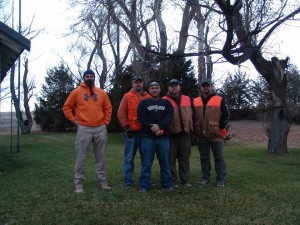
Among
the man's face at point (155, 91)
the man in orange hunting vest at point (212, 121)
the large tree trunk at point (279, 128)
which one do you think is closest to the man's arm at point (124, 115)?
the man's face at point (155, 91)

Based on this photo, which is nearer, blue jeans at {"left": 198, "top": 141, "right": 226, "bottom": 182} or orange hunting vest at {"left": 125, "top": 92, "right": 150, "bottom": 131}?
orange hunting vest at {"left": 125, "top": 92, "right": 150, "bottom": 131}

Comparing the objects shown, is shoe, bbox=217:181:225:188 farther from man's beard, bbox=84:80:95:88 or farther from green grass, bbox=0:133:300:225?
man's beard, bbox=84:80:95:88

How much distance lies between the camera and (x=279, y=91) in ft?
48.8

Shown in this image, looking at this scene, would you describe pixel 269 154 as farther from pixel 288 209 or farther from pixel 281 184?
pixel 288 209

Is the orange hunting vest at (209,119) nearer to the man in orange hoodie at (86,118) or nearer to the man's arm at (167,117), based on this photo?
the man's arm at (167,117)

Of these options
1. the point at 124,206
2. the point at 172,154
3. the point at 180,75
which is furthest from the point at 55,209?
the point at 180,75

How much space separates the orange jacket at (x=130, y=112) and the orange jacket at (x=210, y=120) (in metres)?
1.08

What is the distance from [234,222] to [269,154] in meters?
10.3

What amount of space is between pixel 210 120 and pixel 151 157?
1296 millimetres

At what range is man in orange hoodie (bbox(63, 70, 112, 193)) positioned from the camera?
692 cm

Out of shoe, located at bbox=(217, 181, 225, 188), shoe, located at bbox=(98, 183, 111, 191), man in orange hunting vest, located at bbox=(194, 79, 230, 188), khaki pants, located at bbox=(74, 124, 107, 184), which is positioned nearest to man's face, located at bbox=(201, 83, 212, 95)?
man in orange hunting vest, located at bbox=(194, 79, 230, 188)

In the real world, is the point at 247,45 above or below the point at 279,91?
above

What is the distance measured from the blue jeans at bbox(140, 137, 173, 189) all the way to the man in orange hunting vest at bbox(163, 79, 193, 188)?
291 mm

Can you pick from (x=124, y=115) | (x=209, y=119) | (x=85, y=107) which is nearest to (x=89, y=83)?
(x=85, y=107)
